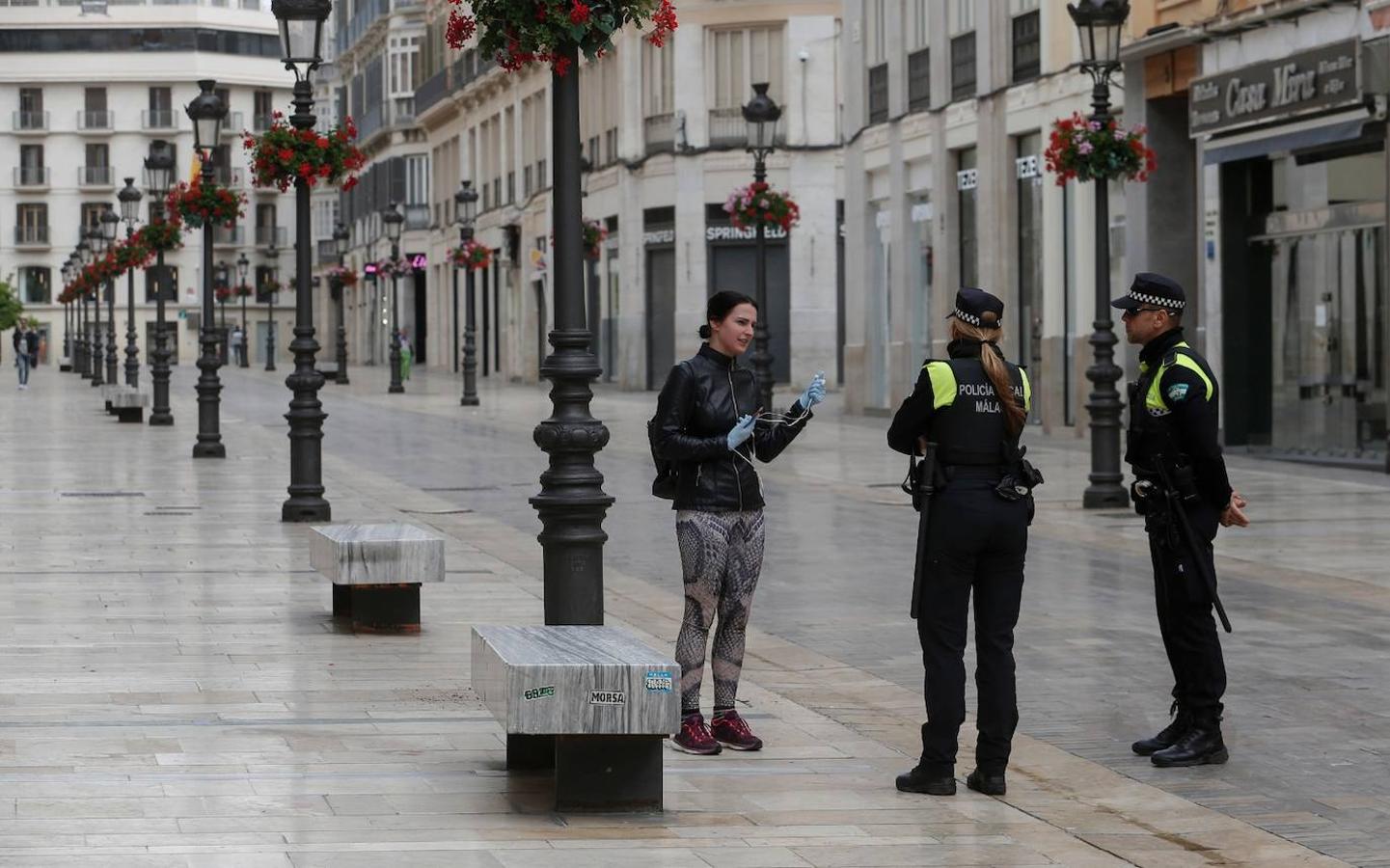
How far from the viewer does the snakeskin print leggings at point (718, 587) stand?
9578 mm

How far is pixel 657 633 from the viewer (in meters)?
A: 13.3

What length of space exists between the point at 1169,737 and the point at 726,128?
4771 cm

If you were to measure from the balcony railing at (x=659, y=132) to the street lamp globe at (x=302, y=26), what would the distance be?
36.0 meters

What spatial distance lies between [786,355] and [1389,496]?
33.7 m

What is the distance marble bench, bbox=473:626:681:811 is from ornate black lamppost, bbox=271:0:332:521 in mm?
12352

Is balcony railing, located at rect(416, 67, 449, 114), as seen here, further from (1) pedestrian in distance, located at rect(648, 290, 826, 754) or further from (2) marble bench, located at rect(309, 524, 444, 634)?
(1) pedestrian in distance, located at rect(648, 290, 826, 754)

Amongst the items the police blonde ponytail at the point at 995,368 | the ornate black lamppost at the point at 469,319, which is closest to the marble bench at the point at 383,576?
the police blonde ponytail at the point at 995,368

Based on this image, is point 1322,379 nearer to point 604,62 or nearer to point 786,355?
point 786,355

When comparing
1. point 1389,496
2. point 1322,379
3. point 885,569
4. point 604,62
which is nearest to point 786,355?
point 604,62

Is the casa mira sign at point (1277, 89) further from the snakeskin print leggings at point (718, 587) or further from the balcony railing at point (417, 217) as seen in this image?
the balcony railing at point (417, 217)

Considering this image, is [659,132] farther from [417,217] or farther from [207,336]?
[417,217]

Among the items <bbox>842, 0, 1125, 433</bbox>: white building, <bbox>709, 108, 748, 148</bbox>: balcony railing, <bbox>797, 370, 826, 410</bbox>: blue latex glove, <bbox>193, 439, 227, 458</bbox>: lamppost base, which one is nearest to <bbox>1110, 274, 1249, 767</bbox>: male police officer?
<bbox>797, 370, 826, 410</bbox>: blue latex glove

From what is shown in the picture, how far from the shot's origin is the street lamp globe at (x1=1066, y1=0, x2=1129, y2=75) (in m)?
21.4

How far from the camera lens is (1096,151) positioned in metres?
22.3
